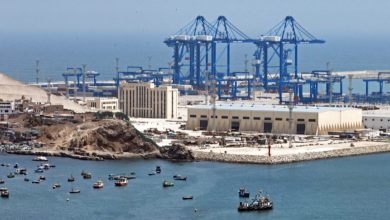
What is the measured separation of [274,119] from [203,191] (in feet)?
64.8

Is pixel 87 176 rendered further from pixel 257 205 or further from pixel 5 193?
pixel 257 205

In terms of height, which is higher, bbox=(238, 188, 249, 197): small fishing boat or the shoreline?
the shoreline

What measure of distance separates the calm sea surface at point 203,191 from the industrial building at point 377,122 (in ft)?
43.8

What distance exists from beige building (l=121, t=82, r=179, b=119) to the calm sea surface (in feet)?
73.1

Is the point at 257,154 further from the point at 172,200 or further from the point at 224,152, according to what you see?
the point at 172,200

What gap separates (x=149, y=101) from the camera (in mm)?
74625

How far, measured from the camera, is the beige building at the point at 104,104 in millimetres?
75000

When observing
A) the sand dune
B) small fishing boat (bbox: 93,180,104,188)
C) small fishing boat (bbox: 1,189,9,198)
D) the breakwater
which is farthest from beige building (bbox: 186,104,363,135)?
small fishing boat (bbox: 1,189,9,198)

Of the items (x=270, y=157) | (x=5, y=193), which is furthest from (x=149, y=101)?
(x=5, y=193)

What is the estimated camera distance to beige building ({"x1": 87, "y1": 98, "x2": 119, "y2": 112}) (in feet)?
246

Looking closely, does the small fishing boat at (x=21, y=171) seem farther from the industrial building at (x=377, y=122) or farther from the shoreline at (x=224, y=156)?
the industrial building at (x=377, y=122)

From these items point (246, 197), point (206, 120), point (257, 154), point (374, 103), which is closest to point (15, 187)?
point (246, 197)

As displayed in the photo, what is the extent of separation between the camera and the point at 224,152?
52.9 meters

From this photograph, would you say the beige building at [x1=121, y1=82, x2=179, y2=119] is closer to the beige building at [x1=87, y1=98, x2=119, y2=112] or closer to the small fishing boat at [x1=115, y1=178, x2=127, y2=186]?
the beige building at [x1=87, y1=98, x2=119, y2=112]
